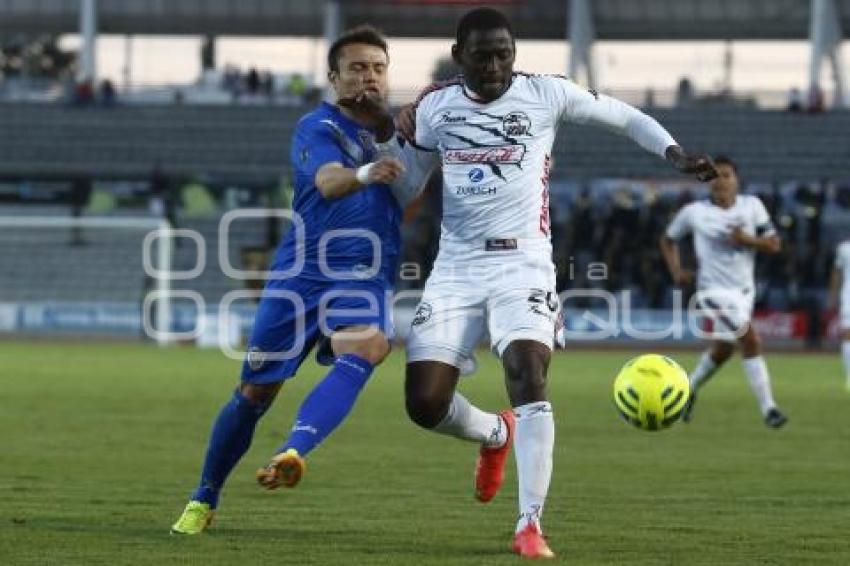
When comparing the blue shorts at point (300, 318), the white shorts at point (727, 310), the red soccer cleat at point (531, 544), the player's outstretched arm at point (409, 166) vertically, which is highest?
the player's outstretched arm at point (409, 166)

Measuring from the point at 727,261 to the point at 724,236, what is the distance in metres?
0.28

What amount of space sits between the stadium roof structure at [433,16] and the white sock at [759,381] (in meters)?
39.5

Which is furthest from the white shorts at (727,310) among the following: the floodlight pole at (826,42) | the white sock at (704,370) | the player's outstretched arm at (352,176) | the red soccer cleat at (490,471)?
the floodlight pole at (826,42)

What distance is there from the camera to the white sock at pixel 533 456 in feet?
26.3

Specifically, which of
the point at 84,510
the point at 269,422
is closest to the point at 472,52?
the point at 84,510

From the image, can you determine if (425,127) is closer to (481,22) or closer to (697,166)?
(481,22)

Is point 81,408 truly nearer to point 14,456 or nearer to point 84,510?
point 14,456

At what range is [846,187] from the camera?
41.8m

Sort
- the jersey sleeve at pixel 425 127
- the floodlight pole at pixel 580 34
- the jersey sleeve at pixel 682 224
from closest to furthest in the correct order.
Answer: the jersey sleeve at pixel 425 127 < the jersey sleeve at pixel 682 224 < the floodlight pole at pixel 580 34

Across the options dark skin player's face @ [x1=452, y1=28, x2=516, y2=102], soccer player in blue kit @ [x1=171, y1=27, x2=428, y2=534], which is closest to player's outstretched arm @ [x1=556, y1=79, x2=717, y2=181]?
dark skin player's face @ [x1=452, y1=28, x2=516, y2=102]

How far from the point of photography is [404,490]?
11.0m

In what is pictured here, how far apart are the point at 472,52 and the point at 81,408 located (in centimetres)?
1078

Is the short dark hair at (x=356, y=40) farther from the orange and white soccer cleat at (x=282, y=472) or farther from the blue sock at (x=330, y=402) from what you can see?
the orange and white soccer cleat at (x=282, y=472)

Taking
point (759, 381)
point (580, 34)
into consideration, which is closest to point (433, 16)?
point (580, 34)
